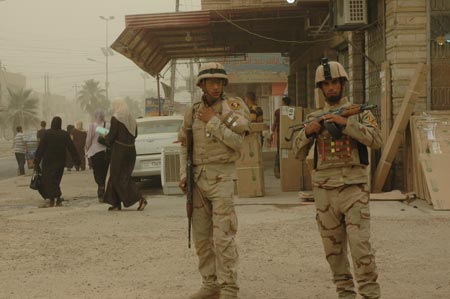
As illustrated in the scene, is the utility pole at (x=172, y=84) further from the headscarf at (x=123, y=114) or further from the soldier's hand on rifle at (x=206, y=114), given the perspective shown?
the soldier's hand on rifle at (x=206, y=114)

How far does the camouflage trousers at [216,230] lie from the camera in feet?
15.1

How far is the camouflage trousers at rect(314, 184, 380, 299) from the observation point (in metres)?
4.12

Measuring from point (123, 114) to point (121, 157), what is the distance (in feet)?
2.12

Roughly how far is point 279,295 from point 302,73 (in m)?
17.3

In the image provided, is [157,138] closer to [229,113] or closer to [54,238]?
[54,238]

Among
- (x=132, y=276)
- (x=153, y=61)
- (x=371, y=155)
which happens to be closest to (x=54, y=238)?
(x=132, y=276)

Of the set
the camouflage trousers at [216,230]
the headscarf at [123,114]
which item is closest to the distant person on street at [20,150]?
the headscarf at [123,114]

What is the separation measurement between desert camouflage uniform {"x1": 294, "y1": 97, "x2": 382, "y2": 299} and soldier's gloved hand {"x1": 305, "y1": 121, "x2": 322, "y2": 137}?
0.26ft

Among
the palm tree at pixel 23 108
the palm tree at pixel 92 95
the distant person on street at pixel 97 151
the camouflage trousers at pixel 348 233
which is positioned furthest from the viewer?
the palm tree at pixel 92 95

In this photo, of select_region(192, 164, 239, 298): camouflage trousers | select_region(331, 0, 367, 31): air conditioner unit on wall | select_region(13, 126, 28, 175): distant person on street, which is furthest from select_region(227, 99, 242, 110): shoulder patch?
select_region(13, 126, 28, 175): distant person on street

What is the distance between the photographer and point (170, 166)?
12227 millimetres

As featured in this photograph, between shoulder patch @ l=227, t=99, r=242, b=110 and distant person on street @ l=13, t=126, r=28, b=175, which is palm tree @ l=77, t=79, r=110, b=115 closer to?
distant person on street @ l=13, t=126, r=28, b=175

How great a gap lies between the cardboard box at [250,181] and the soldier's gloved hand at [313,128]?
6708mm

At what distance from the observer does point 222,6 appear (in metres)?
15.5
